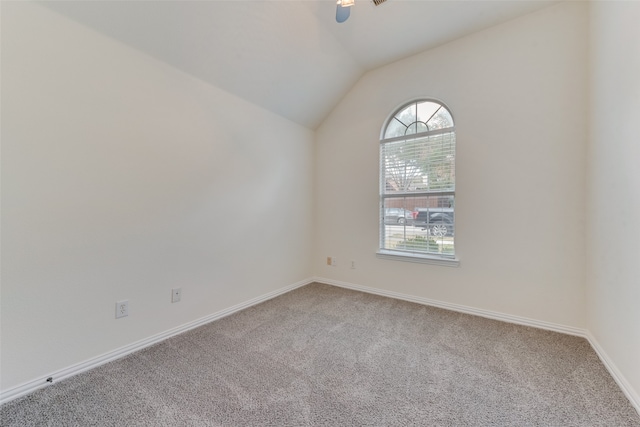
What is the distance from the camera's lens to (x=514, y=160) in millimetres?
2424

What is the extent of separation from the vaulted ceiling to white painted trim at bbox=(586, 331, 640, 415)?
9.50 feet

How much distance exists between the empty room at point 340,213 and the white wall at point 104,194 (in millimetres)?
13

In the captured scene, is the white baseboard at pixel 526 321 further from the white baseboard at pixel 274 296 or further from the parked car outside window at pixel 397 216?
the parked car outside window at pixel 397 216

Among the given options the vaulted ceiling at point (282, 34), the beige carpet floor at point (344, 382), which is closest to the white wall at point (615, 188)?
the beige carpet floor at point (344, 382)

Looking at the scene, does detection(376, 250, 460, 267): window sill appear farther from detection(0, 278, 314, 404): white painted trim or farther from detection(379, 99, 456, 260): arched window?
detection(0, 278, 314, 404): white painted trim

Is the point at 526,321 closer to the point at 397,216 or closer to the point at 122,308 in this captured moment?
the point at 397,216

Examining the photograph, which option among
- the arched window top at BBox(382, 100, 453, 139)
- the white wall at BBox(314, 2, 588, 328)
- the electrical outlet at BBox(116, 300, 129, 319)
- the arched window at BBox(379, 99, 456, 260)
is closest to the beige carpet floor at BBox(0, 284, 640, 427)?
the electrical outlet at BBox(116, 300, 129, 319)

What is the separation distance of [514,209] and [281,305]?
2568 millimetres

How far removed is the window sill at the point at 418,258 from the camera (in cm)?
273

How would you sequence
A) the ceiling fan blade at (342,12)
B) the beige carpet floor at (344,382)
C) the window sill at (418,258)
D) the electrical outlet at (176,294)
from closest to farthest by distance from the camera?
the beige carpet floor at (344,382), the ceiling fan blade at (342,12), the electrical outlet at (176,294), the window sill at (418,258)

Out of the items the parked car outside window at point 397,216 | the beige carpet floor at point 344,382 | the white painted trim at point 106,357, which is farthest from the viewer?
the parked car outside window at point 397,216

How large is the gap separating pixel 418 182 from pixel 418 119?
0.75 m

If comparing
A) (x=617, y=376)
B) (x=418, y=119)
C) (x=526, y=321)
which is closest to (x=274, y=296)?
(x=526, y=321)

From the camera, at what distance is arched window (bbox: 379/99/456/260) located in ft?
9.27
